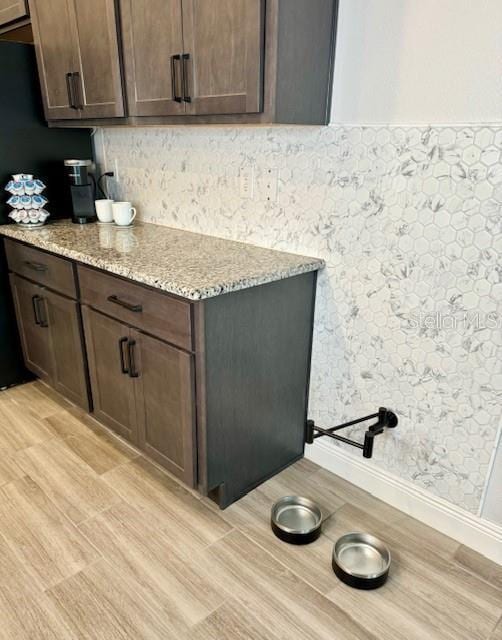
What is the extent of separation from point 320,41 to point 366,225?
0.61 meters

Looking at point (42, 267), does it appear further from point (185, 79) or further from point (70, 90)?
point (185, 79)

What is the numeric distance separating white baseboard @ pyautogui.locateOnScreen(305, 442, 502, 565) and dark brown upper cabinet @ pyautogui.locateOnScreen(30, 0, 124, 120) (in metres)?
1.66

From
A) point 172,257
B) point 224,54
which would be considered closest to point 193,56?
point 224,54

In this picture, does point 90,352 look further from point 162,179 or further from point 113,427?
point 162,179

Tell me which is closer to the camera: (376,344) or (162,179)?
(376,344)

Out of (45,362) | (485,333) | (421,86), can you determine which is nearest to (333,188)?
(421,86)

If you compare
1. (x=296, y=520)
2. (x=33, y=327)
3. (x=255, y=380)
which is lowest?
(x=296, y=520)

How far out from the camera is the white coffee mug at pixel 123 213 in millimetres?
2406

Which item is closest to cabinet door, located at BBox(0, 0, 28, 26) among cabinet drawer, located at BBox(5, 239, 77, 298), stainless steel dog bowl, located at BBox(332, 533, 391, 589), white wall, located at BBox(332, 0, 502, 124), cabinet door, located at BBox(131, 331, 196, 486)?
cabinet drawer, located at BBox(5, 239, 77, 298)

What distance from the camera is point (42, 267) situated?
7.19 ft

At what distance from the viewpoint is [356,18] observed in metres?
1.52

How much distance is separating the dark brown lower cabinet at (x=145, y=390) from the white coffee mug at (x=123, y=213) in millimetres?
630

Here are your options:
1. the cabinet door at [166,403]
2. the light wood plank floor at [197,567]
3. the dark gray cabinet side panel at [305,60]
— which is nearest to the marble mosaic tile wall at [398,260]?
the dark gray cabinet side panel at [305,60]

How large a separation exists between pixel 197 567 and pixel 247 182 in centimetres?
144
